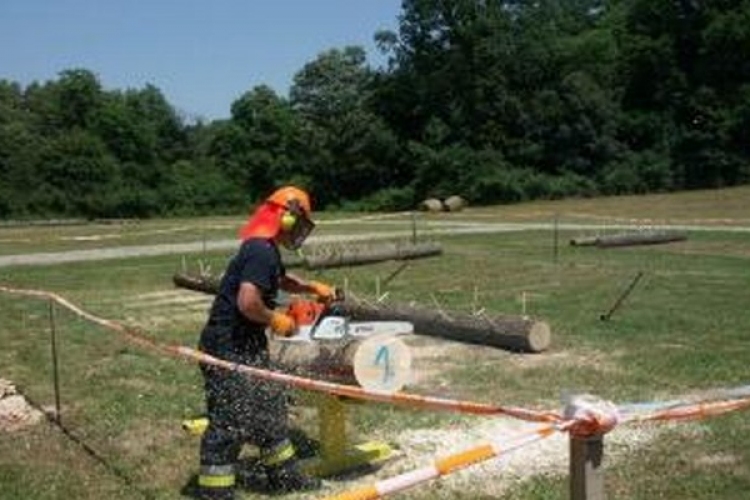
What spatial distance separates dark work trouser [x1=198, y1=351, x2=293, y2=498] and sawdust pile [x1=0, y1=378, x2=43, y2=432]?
2676 millimetres

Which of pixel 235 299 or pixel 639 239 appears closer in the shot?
pixel 235 299

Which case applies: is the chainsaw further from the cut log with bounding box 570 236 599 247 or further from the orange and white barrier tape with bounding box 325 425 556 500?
the cut log with bounding box 570 236 599 247

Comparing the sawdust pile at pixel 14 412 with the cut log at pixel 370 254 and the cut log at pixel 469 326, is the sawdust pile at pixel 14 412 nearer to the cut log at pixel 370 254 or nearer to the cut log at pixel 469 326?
the cut log at pixel 469 326

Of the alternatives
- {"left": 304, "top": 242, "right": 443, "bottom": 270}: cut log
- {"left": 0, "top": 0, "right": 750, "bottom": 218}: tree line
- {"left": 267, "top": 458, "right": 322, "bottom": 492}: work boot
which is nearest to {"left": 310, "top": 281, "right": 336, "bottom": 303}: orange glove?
{"left": 267, "top": 458, "right": 322, "bottom": 492}: work boot

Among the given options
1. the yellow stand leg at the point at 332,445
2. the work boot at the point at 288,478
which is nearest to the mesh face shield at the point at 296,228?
the yellow stand leg at the point at 332,445

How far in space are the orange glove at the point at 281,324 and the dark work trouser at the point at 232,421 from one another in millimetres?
182

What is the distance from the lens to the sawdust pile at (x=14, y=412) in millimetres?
8400

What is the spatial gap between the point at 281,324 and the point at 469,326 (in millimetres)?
5265

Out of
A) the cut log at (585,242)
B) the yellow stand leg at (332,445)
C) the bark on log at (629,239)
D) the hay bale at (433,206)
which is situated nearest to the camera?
the yellow stand leg at (332,445)

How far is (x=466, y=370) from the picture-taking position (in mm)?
9992

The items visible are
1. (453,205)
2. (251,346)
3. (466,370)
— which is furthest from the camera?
(453,205)

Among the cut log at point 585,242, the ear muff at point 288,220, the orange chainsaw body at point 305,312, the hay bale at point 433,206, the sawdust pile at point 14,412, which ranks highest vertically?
the ear muff at point 288,220

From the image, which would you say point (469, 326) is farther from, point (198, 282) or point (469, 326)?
point (198, 282)

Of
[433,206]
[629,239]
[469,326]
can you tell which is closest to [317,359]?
[469,326]
